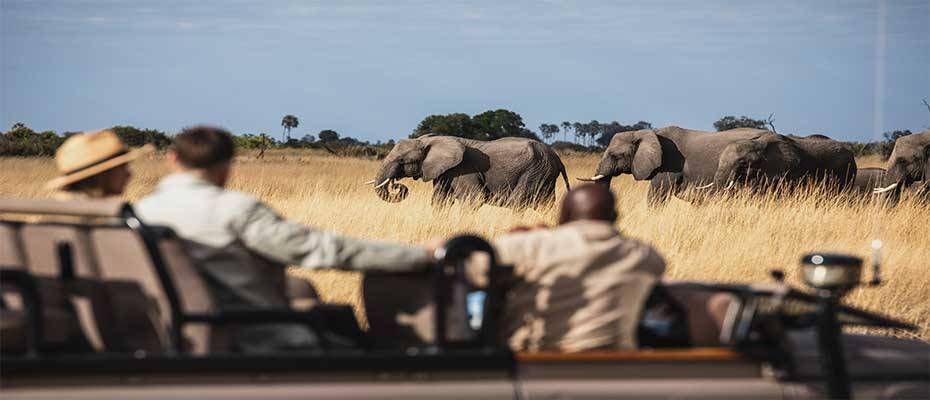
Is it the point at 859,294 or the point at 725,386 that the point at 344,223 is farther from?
the point at 725,386

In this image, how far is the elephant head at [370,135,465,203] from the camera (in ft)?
66.4

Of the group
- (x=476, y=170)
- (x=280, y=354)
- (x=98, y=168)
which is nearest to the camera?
(x=280, y=354)

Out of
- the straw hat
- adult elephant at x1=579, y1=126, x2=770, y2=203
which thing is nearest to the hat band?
the straw hat

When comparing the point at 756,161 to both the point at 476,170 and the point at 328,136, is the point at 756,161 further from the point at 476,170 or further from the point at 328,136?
the point at 328,136

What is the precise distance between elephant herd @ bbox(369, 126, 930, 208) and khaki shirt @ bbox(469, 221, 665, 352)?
15339 mm

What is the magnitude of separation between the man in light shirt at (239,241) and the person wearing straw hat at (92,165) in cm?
28

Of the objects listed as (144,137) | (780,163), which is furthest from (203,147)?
(144,137)

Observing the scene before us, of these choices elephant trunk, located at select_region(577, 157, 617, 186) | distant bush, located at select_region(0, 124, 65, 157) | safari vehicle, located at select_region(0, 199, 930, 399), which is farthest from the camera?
distant bush, located at select_region(0, 124, 65, 157)

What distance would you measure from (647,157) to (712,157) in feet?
3.71

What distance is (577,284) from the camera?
166 inches

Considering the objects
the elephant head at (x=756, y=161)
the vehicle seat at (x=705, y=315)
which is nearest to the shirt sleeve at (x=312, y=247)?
the vehicle seat at (x=705, y=315)

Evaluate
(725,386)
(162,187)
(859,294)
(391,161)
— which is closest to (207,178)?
(162,187)

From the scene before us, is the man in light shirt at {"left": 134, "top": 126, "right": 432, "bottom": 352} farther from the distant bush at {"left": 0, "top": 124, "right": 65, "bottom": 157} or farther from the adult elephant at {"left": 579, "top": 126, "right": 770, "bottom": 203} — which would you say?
the distant bush at {"left": 0, "top": 124, "right": 65, "bottom": 157}

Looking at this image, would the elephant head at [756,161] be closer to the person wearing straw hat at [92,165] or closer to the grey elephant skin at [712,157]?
the grey elephant skin at [712,157]
